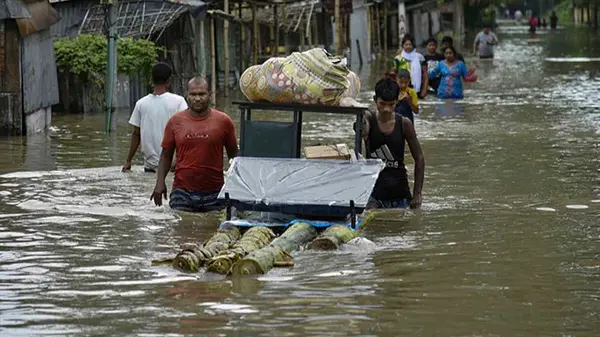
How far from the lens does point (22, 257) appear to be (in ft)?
29.3

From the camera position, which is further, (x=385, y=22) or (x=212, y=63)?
(x=385, y=22)

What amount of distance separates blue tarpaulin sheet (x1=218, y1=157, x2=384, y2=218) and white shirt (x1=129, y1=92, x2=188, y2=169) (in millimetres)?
2031

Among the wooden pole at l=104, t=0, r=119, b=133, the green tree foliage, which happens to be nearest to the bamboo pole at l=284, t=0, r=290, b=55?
the green tree foliage

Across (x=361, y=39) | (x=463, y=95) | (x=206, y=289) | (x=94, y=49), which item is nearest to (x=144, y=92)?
(x=94, y=49)

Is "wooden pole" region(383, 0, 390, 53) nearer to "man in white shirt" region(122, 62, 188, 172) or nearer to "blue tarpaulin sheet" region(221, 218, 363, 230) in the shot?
"man in white shirt" region(122, 62, 188, 172)

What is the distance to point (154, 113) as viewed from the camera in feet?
39.2

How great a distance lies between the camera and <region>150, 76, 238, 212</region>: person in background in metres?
10.3

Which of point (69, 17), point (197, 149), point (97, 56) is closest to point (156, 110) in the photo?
point (197, 149)

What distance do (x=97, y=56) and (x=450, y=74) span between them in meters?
6.45

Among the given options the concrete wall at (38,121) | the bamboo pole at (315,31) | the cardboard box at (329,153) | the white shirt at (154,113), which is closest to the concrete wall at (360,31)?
the bamboo pole at (315,31)

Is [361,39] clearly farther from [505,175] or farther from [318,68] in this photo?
[318,68]

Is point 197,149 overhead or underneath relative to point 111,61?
underneath

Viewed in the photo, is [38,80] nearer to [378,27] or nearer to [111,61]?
[111,61]

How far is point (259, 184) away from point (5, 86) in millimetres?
8979
